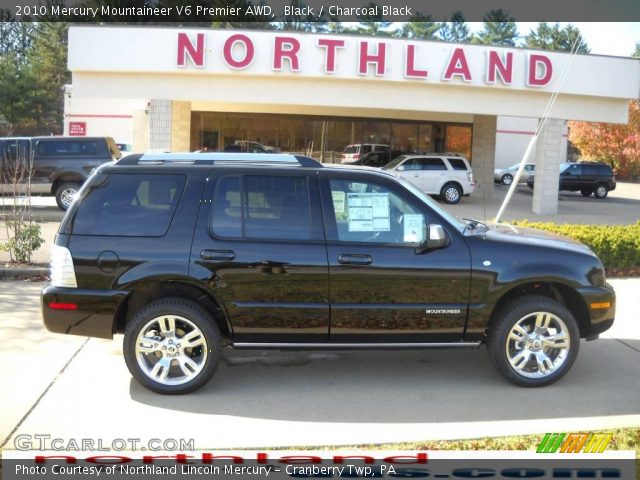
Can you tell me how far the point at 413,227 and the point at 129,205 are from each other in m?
2.27

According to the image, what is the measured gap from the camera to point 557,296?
611 cm

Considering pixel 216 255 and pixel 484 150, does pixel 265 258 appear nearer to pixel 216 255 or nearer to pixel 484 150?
pixel 216 255

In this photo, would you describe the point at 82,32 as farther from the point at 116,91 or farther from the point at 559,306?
the point at 559,306

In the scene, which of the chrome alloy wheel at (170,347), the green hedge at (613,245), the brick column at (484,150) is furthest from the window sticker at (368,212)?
the brick column at (484,150)

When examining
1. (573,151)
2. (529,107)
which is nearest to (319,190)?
(529,107)

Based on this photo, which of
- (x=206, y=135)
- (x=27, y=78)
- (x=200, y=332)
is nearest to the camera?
(x=200, y=332)

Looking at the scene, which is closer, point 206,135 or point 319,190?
point 319,190

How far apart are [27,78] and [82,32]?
3945cm

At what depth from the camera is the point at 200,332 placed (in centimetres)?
555

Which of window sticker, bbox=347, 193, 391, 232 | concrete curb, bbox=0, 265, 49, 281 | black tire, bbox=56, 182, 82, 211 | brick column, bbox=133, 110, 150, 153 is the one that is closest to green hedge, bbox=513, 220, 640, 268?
window sticker, bbox=347, 193, 391, 232

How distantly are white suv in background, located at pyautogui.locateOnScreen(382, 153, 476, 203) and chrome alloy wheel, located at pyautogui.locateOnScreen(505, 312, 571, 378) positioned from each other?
17.6 meters

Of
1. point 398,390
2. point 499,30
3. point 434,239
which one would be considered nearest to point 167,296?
point 398,390

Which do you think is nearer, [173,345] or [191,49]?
[173,345]

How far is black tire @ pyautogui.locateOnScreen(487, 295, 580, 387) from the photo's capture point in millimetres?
5742
